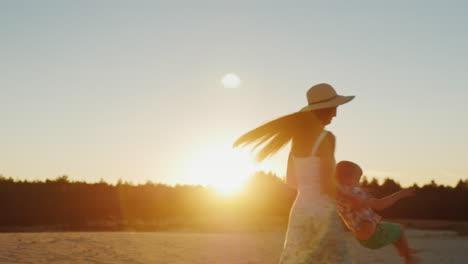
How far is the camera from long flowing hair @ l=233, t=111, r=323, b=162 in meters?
4.77

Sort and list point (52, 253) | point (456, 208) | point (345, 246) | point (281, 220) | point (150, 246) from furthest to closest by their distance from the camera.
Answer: point (456, 208) → point (281, 220) → point (150, 246) → point (52, 253) → point (345, 246)

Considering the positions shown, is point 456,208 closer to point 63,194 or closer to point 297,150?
point 63,194

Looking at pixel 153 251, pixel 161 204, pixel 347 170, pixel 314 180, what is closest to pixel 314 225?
pixel 314 180

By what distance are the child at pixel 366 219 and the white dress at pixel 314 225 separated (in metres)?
0.32

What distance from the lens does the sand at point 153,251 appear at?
12445 mm

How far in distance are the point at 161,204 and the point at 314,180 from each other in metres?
25.8

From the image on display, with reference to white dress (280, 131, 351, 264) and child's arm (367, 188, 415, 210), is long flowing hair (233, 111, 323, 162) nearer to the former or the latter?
white dress (280, 131, 351, 264)

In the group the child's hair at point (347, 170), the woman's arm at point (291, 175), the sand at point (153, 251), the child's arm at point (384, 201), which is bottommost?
the sand at point (153, 251)

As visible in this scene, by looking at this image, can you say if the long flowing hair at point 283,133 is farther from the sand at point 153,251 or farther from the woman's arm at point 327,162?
the sand at point 153,251

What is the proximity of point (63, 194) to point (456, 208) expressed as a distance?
72.7 feet

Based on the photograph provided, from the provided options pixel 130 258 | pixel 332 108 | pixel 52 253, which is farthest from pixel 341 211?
pixel 52 253

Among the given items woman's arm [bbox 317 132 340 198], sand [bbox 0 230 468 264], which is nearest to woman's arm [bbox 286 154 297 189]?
woman's arm [bbox 317 132 340 198]

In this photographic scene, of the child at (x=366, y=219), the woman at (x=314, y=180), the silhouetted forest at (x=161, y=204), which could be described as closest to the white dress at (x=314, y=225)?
the woman at (x=314, y=180)

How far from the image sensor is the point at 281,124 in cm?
493
